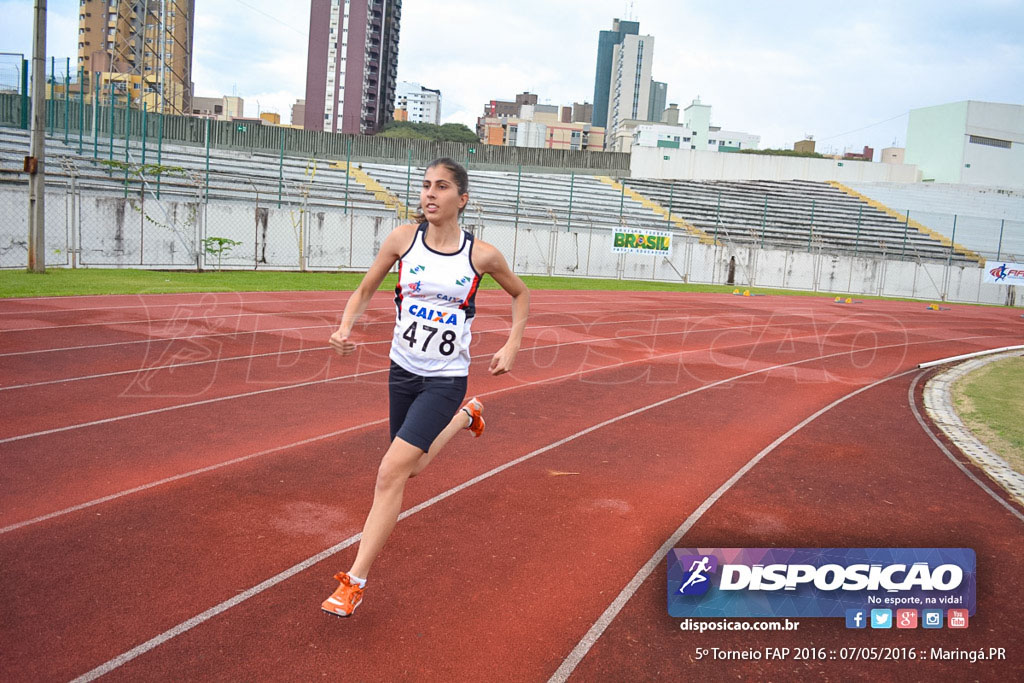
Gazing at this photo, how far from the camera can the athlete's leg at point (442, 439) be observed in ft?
14.4

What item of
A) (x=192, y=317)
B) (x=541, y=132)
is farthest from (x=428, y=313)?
(x=541, y=132)

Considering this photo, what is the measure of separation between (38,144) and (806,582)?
18384mm

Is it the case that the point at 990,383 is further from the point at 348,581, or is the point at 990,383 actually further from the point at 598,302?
the point at 348,581

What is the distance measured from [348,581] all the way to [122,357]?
7.38m

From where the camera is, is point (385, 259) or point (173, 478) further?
point (173, 478)

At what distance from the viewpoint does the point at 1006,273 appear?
33.7 metres

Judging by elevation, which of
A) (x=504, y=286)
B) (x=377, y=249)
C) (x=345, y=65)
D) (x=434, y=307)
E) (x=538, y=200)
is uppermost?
(x=345, y=65)

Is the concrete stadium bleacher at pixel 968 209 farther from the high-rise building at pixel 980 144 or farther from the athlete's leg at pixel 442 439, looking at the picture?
the athlete's leg at pixel 442 439

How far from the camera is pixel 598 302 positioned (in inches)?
806

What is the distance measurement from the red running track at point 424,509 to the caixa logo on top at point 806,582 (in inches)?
5.5

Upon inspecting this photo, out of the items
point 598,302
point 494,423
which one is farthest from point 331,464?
point 598,302

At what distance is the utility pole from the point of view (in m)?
17.0

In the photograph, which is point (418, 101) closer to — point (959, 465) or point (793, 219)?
point (793, 219)

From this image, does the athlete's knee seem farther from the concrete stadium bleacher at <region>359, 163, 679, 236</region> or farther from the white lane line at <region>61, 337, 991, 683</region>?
the concrete stadium bleacher at <region>359, 163, 679, 236</region>
